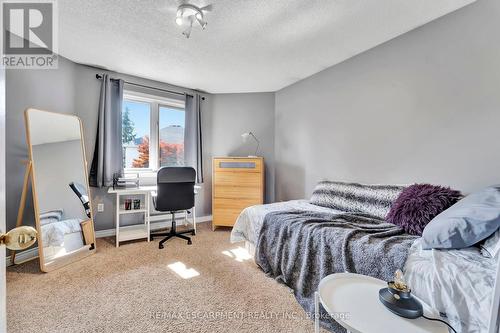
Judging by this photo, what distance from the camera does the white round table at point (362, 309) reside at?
2.49 ft

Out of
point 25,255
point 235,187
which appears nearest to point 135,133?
point 235,187

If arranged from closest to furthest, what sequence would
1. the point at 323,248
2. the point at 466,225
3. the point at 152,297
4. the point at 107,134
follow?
1. the point at 466,225
2. the point at 323,248
3. the point at 152,297
4. the point at 107,134

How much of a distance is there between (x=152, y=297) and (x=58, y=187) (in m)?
1.69

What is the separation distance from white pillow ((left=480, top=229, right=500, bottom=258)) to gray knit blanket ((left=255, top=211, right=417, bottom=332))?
13.0 inches

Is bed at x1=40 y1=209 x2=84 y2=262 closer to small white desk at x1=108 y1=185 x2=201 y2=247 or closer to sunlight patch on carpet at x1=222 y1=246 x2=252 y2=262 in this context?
small white desk at x1=108 y1=185 x2=201 y2=247

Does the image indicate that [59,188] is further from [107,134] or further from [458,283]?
[458,283]

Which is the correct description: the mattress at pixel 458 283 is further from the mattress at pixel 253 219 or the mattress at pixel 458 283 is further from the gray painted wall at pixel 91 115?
the gray painted wall at pixel 91 115

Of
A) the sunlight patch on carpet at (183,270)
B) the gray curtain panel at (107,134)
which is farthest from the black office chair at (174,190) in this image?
the gray curtain panel at (107,134)

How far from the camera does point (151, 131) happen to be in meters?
3.36

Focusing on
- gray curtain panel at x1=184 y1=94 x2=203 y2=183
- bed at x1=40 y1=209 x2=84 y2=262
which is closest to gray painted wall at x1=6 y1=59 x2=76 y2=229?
bed at x1=40 y1=209 x2=84 y2=262

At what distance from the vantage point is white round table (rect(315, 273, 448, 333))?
76 centimetres

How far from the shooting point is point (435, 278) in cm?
105

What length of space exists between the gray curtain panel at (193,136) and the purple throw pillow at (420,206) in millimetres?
2788

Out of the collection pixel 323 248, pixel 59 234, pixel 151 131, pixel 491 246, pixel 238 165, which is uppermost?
pixel 151 131
